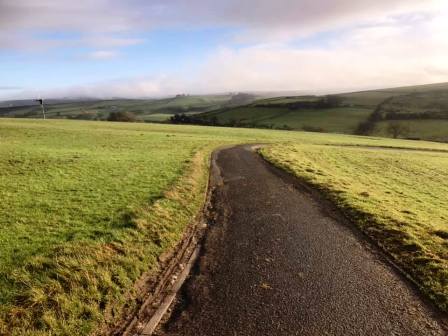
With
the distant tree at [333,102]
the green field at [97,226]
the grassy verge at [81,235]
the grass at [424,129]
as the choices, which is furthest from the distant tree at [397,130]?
the grassy verge at [81,235]

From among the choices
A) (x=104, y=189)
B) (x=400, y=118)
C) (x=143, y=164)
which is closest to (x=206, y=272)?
(x=104, y=189)

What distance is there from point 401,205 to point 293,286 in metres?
12.4

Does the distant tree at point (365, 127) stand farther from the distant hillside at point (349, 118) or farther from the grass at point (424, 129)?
the grass at point (424, 129)

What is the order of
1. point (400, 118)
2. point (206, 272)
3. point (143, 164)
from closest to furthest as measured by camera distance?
point (206, 272) → point (143, 164) → point (400, 118)

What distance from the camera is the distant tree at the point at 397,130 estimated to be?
106 m

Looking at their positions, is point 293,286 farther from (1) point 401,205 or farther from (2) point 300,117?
(2) point 300,117

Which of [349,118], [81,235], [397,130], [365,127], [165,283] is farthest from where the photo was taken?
[349,118]

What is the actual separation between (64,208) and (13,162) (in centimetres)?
1330

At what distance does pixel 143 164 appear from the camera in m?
27.5

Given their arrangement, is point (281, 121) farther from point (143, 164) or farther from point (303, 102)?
point (143, 164)

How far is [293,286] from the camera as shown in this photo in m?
9.91

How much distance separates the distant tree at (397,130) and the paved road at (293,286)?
103 m

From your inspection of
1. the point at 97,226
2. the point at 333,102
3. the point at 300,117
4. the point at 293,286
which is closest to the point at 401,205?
the point at 293,286

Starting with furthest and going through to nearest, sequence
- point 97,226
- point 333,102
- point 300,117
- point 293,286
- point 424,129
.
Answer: point 333,102 → point 300,117 → point 424,129 → point 97,226 → point 293,286
